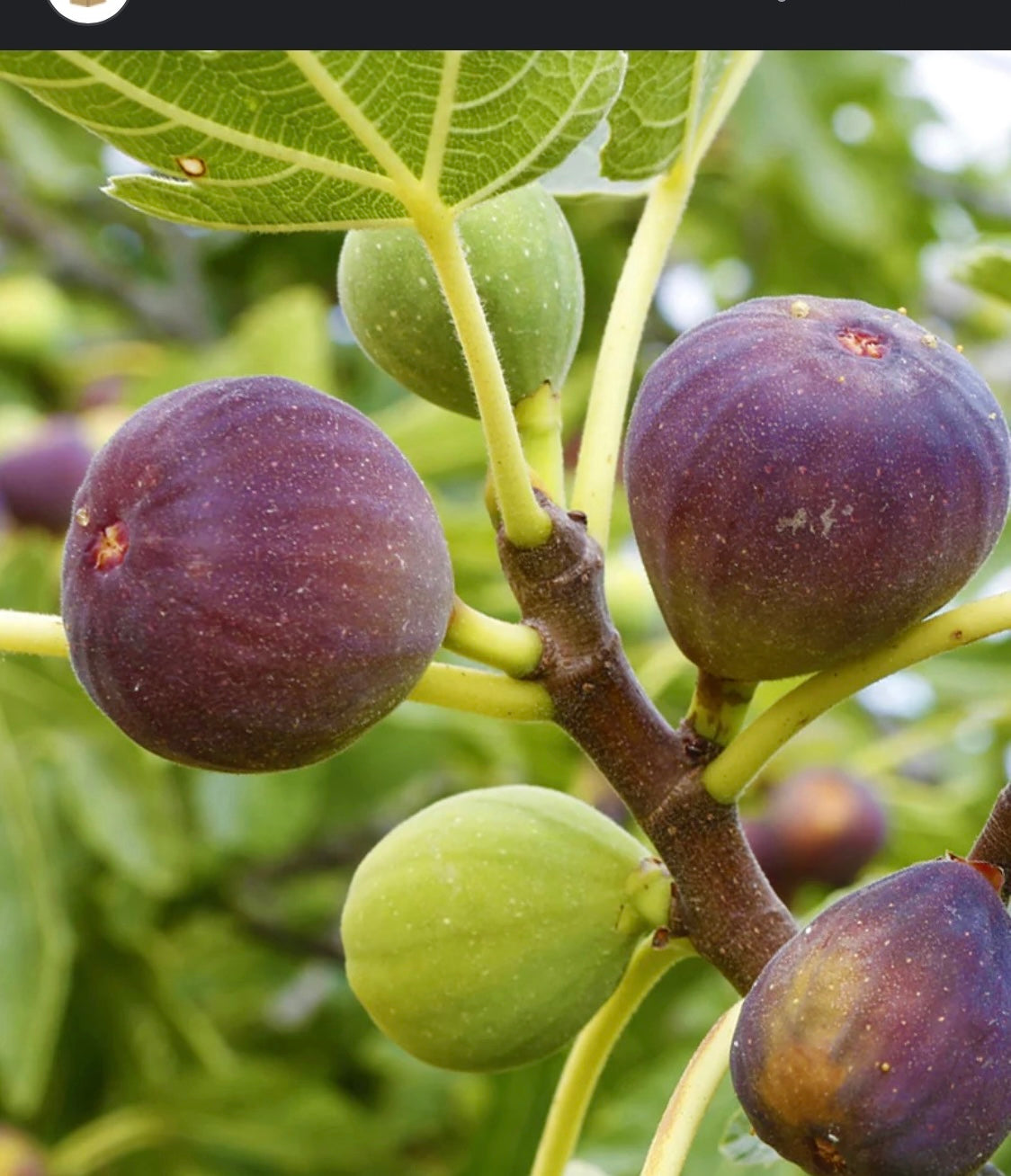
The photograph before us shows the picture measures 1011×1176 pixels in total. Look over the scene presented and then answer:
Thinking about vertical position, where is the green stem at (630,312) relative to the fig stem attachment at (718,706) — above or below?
above

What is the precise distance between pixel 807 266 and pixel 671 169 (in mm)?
2926

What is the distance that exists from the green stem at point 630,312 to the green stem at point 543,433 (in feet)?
0.11

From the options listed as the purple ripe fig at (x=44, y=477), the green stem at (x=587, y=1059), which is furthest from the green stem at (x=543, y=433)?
the purple ripe fig at (x=44, y=477)

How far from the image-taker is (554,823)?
126 cm

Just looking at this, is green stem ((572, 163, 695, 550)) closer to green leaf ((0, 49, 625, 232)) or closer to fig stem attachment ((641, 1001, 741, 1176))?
green leaf ((0, 49, 625, 232))

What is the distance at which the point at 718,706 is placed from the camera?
112 cm

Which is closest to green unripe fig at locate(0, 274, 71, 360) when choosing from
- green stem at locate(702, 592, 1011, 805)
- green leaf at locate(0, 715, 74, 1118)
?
green leaf at locate(0, 715, 74, 1118)

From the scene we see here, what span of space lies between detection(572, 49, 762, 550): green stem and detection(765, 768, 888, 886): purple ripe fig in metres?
1.54

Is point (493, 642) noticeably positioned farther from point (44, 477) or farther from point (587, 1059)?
point (44, 477)

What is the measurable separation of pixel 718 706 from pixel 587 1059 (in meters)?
0.31

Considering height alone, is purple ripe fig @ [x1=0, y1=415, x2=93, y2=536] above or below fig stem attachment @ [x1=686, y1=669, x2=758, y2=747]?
below

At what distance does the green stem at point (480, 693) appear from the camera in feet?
3.48

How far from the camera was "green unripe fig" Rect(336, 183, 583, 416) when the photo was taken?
1236 mm
